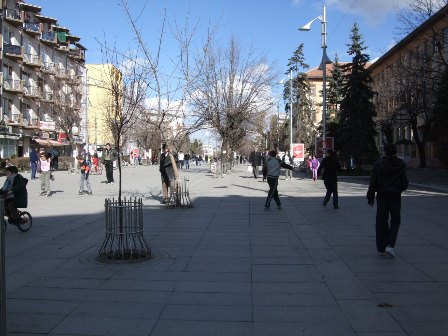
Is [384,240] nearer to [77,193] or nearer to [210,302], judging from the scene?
[210,302]

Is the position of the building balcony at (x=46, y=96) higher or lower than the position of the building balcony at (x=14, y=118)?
higher

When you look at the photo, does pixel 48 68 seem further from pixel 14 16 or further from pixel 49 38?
pixel 14 16

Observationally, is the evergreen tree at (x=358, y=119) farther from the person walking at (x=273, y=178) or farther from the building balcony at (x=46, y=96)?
the building balcony at (x=46, y=96)

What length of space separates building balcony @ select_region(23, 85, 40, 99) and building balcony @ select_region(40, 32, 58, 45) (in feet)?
21.9

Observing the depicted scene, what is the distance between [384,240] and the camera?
25.1 feet

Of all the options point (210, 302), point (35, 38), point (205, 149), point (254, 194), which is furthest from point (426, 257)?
point (205, 149)

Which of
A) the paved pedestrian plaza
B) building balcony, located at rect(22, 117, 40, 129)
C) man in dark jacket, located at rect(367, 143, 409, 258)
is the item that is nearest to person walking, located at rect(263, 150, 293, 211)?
the paved pedestrian plaza

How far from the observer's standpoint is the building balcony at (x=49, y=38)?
56.9 m

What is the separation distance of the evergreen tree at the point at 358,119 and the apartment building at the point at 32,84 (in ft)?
78.9

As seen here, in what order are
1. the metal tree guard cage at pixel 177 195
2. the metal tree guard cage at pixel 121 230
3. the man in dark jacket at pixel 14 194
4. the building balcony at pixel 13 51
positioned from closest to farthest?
1. the metal tree guard cage at pixel 121 230
2. the man in dark jacket at pixel 14 194
3. the metal tree guard cage at pixel 177 195
4. the building balcony at pixel 13 51

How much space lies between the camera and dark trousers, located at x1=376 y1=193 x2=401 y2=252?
754 centimetres

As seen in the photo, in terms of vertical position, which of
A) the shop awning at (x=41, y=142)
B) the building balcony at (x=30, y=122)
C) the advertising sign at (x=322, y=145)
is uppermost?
the building balcony at (x=30, y=122)

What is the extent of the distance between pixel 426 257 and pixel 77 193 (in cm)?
1515

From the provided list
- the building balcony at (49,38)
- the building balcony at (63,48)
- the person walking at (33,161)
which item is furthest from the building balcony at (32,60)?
the person walking at (33,161)
